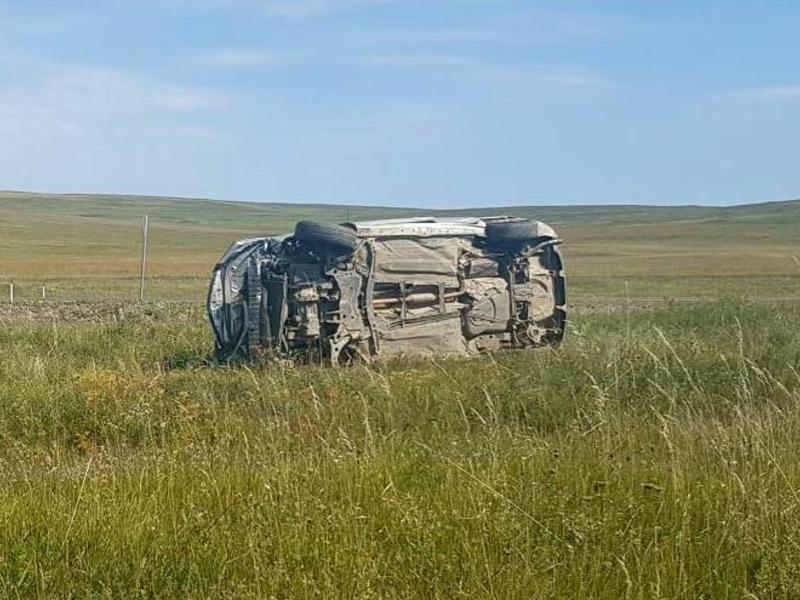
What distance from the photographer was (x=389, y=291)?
1381 centimetres

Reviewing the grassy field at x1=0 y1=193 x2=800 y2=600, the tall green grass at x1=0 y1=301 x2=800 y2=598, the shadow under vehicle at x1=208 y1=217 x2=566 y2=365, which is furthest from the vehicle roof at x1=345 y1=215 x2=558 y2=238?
the tall green grass at x1=0 y1=301 x2=800 y2=598

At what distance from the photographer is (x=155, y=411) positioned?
891 cm

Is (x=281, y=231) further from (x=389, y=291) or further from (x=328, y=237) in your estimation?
(x=328, y=237)

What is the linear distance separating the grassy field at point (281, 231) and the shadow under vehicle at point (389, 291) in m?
4.39

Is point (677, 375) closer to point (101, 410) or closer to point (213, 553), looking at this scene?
point (101, 410)

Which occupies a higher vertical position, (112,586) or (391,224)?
(391,224)

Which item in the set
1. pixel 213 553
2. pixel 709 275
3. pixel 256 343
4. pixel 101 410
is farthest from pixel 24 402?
pixel 709 275

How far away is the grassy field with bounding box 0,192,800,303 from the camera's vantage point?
39.0 m

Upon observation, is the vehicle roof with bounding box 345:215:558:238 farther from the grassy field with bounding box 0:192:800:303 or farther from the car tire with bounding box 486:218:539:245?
the grassy field with bounding box 0:192:800:303

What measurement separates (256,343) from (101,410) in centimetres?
423

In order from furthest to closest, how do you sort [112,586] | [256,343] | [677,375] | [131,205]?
[131,205] → [256,343] → [677,375] → [112,586]

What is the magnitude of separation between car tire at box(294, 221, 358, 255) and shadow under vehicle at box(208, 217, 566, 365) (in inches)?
0.5

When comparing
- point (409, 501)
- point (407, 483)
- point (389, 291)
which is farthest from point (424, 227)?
point (409, 501)

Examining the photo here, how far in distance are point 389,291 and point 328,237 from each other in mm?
1123
